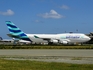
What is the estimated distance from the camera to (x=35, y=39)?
95938 mm

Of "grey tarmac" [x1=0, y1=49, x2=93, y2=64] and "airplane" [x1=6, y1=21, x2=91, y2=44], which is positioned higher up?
"airplane" [x1=6, y1=21, x2=91, y2=44]

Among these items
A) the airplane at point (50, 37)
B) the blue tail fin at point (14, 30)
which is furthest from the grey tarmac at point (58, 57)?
the blue tail fin at point (14, 30)

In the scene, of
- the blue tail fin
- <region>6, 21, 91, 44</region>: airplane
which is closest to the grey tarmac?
<region>6, 21, 91, 44</region>: airplane

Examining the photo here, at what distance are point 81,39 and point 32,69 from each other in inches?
3102

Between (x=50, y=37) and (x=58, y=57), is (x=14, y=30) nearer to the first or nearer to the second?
(x=50, y=37)

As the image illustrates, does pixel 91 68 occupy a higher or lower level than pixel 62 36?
lower

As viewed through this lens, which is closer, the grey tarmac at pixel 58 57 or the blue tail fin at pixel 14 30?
the grey tarmac at pixel 58 57

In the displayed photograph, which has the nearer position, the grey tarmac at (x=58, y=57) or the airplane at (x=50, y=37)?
the grey tarmac at (x=58, y=57)

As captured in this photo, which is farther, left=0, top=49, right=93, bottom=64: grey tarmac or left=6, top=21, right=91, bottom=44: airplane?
left=6, top=21, right=91, bottom=44: airplane

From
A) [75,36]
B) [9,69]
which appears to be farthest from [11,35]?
[9,69]

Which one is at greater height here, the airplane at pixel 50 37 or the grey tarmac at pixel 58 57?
the airplane at pixel 50 37

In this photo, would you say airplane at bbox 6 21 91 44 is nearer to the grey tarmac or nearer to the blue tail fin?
the blue tail fin

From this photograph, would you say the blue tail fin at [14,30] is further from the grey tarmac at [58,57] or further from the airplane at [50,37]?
the grey tarmac at [58,57]

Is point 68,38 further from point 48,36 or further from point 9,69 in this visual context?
point 9,69
